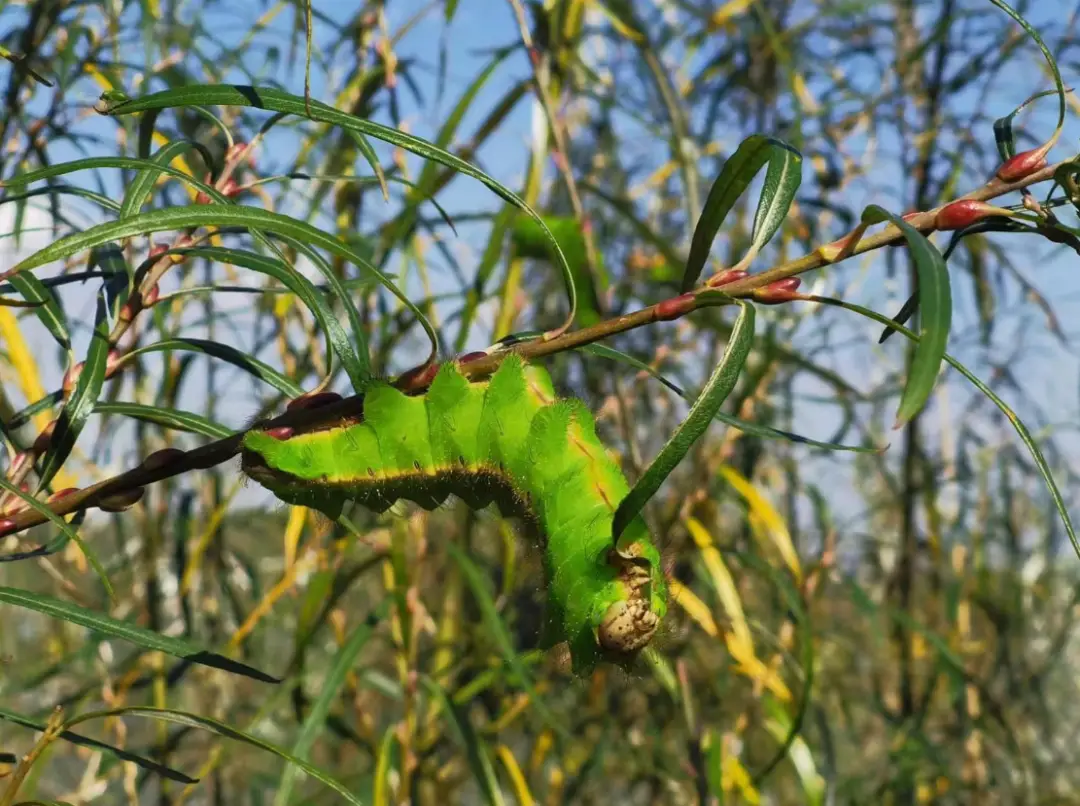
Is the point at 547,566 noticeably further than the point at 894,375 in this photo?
No

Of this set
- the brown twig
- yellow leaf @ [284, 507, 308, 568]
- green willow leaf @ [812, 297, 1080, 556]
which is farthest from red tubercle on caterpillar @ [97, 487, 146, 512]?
yellow leaf @ [284, 507, 308, 568]

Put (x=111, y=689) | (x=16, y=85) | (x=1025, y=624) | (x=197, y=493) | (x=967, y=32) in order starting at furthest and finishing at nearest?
1. (x=1025, y=624)
2. (x=967, y=32)
3. (x=197, y=493)
4. (x=111, y=689)
5. (x=16, y=85)

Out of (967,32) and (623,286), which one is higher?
(967,32)

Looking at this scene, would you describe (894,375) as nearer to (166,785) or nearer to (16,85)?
(166,785)

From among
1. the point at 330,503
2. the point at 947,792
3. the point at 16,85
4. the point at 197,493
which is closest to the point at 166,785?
the point at 197,493

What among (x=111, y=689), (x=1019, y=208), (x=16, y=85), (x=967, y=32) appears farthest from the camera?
(x=967, y=32)

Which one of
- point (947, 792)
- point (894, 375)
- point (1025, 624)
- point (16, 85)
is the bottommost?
point (947, 792)

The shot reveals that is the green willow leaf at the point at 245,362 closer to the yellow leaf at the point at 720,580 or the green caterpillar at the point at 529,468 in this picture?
the green caterpillar at the point at 529,468

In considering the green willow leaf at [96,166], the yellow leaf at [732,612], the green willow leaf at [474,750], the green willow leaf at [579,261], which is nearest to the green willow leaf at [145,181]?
the green willow leaf at [96,166]
